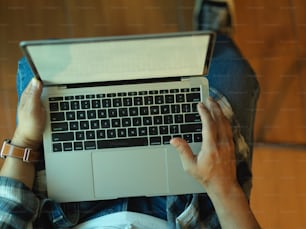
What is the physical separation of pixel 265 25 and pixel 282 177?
0.27 m

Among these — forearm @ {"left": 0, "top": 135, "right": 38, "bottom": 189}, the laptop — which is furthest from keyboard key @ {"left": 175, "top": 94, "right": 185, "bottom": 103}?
forearm @ {"left": 0, "top": 135, "right": 38, "bottom": 189}

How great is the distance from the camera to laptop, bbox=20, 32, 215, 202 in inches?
23.1

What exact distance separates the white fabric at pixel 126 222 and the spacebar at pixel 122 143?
0.32 feet

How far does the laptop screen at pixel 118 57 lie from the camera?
1.70 ft

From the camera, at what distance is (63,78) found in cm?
58

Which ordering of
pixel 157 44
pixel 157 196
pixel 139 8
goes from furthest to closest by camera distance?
pixel 139 8 < pixel 157 196 < pixel 157 44

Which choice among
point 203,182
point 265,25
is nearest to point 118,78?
point 203,182

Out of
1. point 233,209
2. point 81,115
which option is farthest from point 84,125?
point 233,209

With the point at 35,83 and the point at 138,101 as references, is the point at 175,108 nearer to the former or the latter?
the point at 138,101

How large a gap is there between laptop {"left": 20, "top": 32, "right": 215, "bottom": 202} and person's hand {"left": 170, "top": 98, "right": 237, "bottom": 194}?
14 mm

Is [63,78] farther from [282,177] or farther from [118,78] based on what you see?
[282,177]

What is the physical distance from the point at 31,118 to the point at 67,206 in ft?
0.45

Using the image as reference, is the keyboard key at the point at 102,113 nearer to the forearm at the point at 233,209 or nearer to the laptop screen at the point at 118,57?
the laptop screen at the point at 118,57

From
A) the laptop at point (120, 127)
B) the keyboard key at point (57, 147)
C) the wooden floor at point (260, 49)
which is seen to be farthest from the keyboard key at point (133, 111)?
the wooden floor at point (260, 49)
